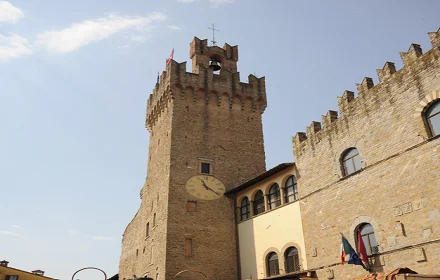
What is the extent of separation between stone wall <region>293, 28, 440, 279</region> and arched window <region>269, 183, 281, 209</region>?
1738 millimetres

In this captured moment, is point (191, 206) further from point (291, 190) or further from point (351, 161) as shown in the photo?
point (351, 161)

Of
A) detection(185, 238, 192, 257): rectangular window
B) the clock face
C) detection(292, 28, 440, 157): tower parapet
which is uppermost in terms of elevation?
detection(292, 28, 440, 157): tower parapet

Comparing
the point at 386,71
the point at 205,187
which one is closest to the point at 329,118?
the point at 386,71

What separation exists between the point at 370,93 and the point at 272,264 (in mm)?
8535

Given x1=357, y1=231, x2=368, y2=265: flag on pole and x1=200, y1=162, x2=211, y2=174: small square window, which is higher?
x1=200, y1=162, x2=211, y2=174: small square window

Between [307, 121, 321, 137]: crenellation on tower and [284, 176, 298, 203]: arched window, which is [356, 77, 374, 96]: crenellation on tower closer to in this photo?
[307, 121, 321, 137]: crenellation on tower

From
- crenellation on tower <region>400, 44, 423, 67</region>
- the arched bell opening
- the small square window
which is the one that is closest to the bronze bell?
the arched bell opening

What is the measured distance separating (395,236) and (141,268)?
14.2m

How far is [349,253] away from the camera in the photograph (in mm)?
14117

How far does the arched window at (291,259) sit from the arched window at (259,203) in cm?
280

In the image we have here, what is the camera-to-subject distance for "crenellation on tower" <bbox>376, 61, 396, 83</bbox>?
15443 mm

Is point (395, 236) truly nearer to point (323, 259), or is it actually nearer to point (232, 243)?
point (323, 259)

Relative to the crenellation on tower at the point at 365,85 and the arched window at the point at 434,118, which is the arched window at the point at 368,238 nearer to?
the arched window at the point at 434,118

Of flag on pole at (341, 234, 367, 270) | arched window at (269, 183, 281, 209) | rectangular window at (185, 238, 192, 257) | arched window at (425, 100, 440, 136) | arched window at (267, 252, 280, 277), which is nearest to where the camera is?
arched window at (425, 100, 440, 136)
